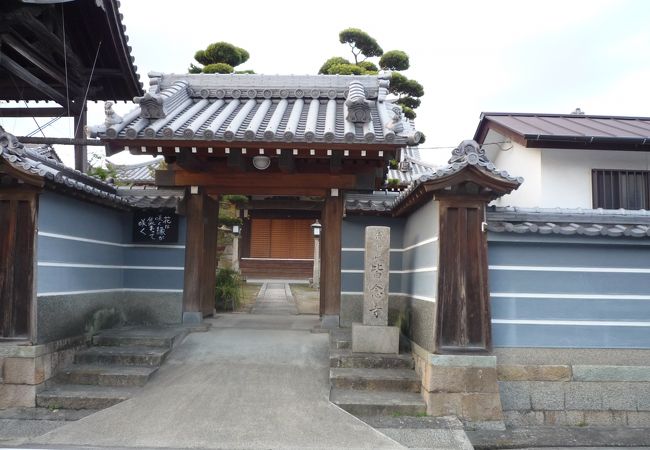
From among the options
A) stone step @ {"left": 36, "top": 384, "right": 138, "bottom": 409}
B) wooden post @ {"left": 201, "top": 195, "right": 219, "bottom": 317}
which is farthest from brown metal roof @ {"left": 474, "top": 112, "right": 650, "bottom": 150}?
stone step @ {"left": 36, "top": 384, "right": 138, "bottom": 409}

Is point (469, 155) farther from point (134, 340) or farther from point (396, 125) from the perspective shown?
point (134, 340)

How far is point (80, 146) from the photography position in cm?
1134

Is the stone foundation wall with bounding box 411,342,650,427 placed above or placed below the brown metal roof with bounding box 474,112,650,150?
below

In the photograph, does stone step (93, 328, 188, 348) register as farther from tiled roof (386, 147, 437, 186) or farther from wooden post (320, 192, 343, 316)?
tiled roof (386, 147, 437, 186)

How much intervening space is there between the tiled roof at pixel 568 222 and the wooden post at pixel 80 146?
28.8ft

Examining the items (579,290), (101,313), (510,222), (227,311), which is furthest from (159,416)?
(227,311)

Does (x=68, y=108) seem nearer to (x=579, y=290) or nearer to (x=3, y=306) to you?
(x=3, y=306)

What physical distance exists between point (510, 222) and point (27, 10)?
28.8 feet

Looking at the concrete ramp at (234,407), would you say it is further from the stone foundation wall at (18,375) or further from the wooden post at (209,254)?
the wooden post at (209,254)

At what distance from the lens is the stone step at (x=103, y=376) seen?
24.3ft

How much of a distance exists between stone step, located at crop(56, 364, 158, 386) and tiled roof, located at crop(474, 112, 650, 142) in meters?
8.41

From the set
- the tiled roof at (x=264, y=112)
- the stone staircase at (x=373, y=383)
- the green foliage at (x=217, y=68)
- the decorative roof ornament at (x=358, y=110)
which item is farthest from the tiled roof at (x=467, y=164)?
the green foliage at (x=217, y=68)

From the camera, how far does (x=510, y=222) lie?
721 cm

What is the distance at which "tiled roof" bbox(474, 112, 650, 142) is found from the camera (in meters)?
10.5
